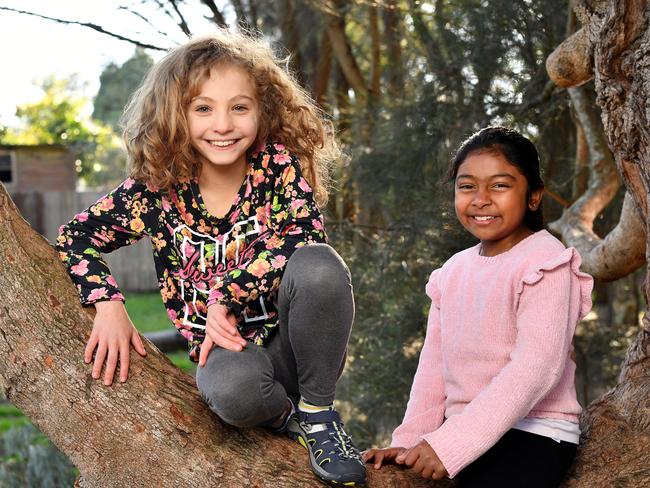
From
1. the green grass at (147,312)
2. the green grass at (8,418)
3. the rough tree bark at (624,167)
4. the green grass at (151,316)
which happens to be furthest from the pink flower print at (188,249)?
the green grass at (147,312)

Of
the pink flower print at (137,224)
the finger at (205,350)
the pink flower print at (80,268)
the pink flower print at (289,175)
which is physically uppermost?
the pink flower print at (289,175)

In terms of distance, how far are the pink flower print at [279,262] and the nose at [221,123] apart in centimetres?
38

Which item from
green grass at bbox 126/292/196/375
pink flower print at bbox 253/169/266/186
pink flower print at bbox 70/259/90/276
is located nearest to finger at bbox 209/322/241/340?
pink flower print at bbox 70/259/90/276

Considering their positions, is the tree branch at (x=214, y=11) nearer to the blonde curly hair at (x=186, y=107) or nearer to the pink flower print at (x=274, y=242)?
the blonde curly hair at (x=186, y=107)

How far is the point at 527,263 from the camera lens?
2.20m

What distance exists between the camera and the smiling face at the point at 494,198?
2.25 meters

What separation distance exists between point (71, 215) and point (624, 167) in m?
14.7

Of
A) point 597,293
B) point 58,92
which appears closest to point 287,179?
point 597,293

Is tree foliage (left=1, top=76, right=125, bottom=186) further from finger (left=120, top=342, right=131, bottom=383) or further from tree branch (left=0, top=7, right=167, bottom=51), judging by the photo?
finger (left=120, top=342, right=131, bottom=383)

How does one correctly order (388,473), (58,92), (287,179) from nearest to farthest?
1. (388,473)
2. (287,179)
3. (58,92)

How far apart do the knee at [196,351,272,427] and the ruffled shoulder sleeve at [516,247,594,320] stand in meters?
0.67

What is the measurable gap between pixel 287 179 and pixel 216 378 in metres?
0.60

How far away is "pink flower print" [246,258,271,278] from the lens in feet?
7.06

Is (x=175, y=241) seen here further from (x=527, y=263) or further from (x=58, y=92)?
(x=58, y=92)
